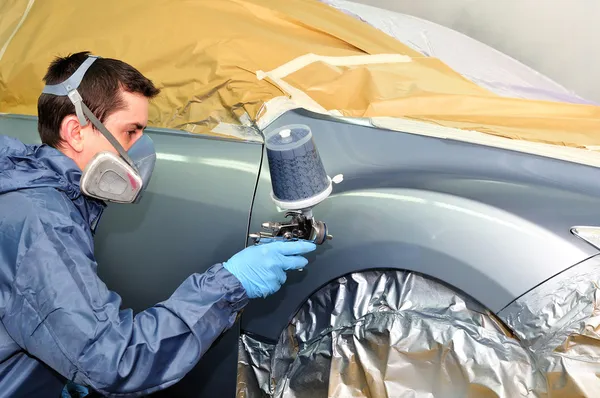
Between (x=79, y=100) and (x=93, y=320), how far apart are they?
0.56 m

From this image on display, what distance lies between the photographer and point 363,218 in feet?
5.30

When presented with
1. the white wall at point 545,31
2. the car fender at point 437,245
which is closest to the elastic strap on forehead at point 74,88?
the car fender at point 437,245

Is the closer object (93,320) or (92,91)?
(93,320)

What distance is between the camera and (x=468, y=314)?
1511mm

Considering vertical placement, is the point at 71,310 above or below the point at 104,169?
below

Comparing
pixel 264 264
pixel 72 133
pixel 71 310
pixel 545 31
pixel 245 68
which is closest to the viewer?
pixel 71 310

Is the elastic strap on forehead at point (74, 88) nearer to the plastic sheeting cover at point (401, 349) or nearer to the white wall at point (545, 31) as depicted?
the plastic sheeting cover at point (401, 349)

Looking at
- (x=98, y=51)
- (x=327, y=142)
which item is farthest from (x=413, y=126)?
(x=98, y=51)

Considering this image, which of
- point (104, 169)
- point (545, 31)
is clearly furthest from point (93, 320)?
point (545, 31)

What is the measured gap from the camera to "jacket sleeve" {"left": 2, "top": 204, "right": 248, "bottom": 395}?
135 cm

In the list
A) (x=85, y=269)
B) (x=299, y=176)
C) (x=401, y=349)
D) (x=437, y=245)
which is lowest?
(x=401, y=349)

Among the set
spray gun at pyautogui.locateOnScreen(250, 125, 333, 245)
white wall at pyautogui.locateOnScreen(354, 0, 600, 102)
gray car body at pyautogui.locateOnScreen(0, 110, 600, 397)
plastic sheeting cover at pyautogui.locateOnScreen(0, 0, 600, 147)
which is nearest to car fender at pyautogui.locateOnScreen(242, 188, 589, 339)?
gray car body at pyautogui.locateOnScreen(0, 110, 600, 397)

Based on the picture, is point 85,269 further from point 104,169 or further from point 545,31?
point 545,31

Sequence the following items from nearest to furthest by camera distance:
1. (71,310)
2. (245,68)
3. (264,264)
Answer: (71,310)
(264,264)
(245,68)
